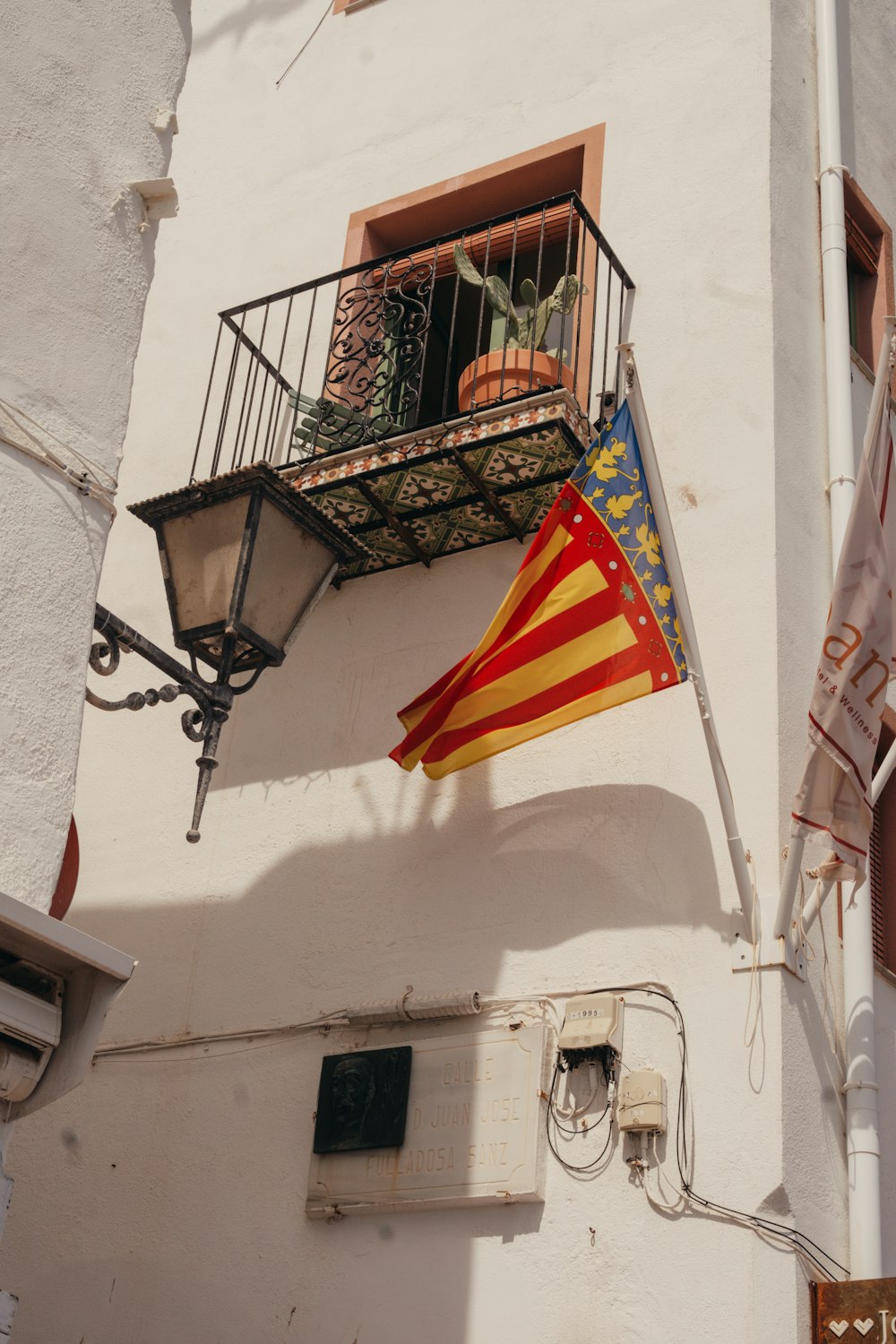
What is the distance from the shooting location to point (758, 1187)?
20.1ft

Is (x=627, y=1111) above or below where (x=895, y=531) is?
below

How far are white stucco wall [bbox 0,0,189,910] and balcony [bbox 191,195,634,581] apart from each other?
6.13 ft

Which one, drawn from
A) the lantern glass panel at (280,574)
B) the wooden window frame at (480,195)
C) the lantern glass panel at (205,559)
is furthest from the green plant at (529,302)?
the lantern glass panel at (205,559)

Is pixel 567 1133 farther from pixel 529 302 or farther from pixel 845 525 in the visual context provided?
pixel 529 302

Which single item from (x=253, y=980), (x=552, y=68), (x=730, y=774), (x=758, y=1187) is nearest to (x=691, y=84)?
(x=552, y=68)

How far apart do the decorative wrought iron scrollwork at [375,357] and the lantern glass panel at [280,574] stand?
1.29 metres

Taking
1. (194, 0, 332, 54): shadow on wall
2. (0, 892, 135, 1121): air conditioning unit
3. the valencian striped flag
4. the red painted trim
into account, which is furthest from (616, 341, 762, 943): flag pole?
(194, 0, 332, 54): shadow on wall

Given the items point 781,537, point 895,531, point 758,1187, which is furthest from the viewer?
point 781,537

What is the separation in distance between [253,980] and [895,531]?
129 inches

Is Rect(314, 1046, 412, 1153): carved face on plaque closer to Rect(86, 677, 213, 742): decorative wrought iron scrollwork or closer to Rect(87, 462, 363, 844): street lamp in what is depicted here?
Rect(87, 462, 363, 844): street lamp

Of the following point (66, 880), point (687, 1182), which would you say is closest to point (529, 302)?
point (66, 880)

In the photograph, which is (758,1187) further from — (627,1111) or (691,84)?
(691,84)

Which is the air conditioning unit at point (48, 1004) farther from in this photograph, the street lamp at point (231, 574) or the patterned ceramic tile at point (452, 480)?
the patterned ceramic tile at point (452, 480)

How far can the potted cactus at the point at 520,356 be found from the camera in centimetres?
817
